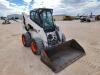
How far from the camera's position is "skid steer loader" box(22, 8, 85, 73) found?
17.0 ft

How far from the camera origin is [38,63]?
5.42 m

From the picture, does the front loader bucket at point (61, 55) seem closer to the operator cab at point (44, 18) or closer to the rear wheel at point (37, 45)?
the rear wheel at point (37, 45)

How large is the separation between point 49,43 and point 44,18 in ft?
4.09

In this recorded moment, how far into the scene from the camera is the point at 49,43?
621cm

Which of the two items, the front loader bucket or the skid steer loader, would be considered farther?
the skid steer loader

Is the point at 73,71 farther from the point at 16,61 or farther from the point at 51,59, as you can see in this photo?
the point at 16,61

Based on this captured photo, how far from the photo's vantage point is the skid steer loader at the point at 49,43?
5.17 meters

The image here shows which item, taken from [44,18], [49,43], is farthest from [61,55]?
[44,18]

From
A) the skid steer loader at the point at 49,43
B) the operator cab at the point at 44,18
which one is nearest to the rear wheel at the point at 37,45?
the skid steer loader at the point at 49,43

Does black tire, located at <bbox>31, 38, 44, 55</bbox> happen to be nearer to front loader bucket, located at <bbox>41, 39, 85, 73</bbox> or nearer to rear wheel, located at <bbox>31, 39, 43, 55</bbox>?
rear wheel, located at <bbox>31, 39, 43, 55</bbox>

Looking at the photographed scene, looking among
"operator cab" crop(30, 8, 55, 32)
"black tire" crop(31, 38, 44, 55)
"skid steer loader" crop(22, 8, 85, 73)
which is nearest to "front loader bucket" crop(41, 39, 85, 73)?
"skid steer loader" crop(22, 8, 85, 73)

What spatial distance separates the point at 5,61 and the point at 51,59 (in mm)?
2009

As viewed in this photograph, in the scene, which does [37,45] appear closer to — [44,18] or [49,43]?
[49,43]

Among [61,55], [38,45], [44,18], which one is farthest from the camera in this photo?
[44,18]
